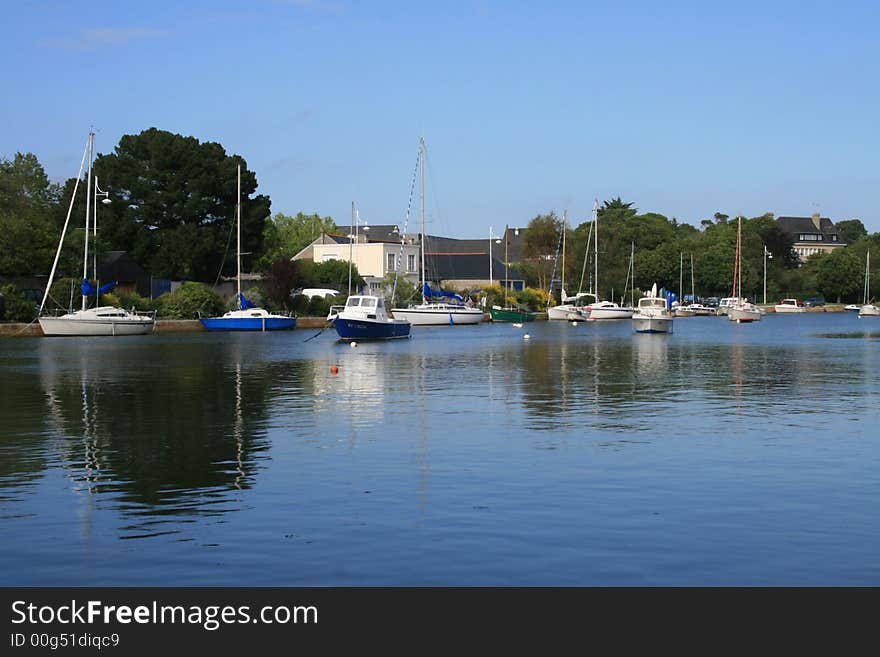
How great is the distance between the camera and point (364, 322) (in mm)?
74625

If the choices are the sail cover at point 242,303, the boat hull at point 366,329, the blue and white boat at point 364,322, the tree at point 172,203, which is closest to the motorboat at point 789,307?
the tree at point 172,203

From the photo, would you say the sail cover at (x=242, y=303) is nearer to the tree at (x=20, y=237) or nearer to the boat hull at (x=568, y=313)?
the tree at (x=20, y=237)

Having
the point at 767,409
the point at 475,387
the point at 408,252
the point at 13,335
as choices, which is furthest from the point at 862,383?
the point at 408,252

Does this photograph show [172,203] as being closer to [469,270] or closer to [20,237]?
[20,237]

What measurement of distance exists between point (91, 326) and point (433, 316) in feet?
123

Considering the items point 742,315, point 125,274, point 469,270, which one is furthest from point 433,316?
point 469,270

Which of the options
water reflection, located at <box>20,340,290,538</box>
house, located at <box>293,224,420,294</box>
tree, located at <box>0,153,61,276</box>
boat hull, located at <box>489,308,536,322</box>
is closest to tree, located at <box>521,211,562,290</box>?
house, located at <box>293,224,420,294</box>

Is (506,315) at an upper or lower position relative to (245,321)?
lower

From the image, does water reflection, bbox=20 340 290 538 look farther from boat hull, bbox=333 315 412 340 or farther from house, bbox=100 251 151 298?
house, bbox=100 251 151 298

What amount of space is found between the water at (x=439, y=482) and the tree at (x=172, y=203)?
68886 millimetres

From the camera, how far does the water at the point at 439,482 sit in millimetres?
13031

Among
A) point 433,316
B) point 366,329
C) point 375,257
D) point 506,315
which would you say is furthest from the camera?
point 375,257
